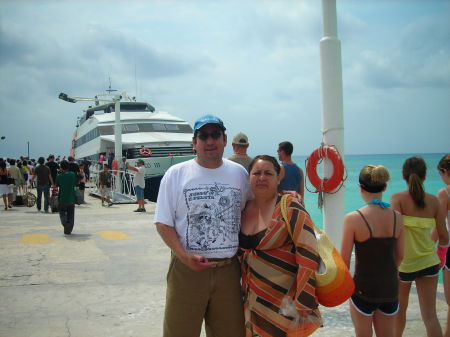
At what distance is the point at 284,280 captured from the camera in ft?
8.46

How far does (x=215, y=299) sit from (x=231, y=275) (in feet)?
0.61

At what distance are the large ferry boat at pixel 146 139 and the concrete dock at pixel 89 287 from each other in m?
11.5

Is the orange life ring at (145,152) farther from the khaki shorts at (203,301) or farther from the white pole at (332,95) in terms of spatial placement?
the khaki shorts at (203,301)

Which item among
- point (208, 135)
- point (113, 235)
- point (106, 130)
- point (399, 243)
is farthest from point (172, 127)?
point (399, 243)

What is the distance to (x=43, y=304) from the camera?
4711 millimetres

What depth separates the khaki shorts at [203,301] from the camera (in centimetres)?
270

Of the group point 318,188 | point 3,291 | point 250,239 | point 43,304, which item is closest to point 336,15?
point 318,188

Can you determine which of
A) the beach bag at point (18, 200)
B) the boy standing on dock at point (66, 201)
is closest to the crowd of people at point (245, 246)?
the boy standing on dock at point (66, 201)

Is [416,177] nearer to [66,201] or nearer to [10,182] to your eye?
[66,201]

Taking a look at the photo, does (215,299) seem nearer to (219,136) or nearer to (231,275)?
(231,275)

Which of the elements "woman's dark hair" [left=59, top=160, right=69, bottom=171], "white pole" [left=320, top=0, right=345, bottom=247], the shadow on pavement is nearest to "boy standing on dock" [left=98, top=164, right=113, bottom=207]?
"woman's dark hair" [left=59, top=160, right=69, bottom=171]

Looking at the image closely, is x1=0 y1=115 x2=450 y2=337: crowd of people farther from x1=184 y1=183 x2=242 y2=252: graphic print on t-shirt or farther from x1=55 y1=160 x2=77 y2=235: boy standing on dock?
x1=55 y1=160 x2=77 y2=235: boy standing on dock

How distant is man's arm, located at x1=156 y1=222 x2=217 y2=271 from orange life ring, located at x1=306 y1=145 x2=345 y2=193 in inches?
122

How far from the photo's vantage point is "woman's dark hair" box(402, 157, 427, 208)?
3.34 meters
